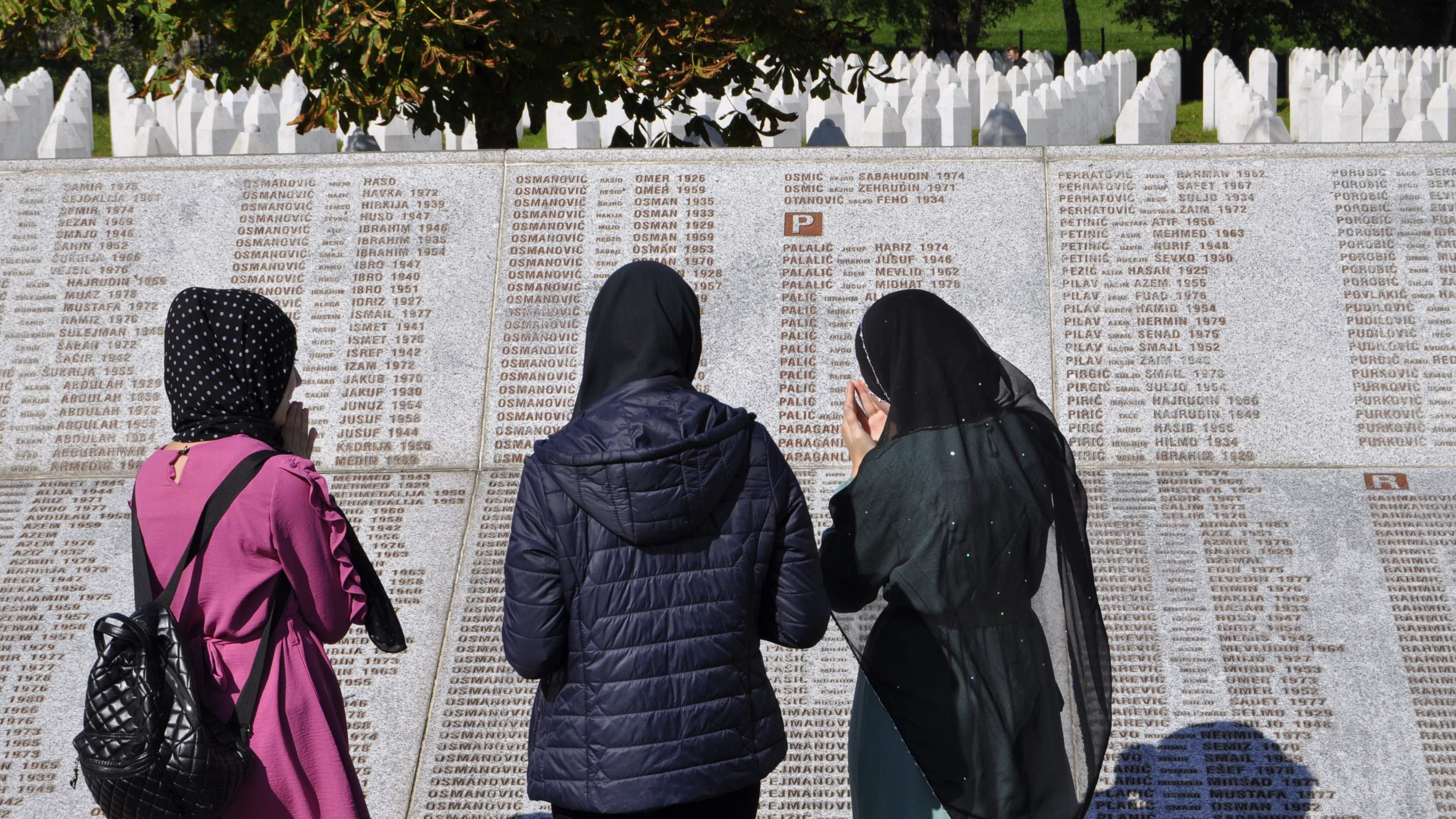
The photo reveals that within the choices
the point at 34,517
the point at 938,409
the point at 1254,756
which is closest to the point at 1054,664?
the point at 938,409

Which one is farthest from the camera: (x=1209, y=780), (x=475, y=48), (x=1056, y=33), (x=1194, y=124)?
(x=1056, y=33)

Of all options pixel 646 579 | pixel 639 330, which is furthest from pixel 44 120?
pixel 646 579

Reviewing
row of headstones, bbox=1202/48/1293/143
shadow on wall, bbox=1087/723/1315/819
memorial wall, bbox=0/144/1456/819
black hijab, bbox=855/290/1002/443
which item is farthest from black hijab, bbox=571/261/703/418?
row of headstones, bbox=1202/48/1293/143

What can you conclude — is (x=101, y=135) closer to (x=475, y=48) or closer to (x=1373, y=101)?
(x=475, y=48)

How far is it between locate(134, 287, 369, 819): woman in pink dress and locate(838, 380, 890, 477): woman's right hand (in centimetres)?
116

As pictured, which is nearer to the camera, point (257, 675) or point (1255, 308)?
point (257, 675)

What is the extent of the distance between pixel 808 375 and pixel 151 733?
11.7 ft

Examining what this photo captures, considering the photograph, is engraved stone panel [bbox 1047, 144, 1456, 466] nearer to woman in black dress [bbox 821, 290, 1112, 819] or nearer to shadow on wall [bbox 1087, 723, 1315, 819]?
shadow on wall [bbox 1087, 723, 1315, 819]

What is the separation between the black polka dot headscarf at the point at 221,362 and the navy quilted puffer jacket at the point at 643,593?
0.63 m

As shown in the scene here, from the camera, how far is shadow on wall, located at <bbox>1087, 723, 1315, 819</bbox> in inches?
174

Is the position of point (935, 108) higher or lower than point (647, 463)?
higher

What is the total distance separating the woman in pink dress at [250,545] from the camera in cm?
292

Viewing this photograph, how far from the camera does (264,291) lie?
20.3 ft

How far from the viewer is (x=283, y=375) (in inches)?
121
